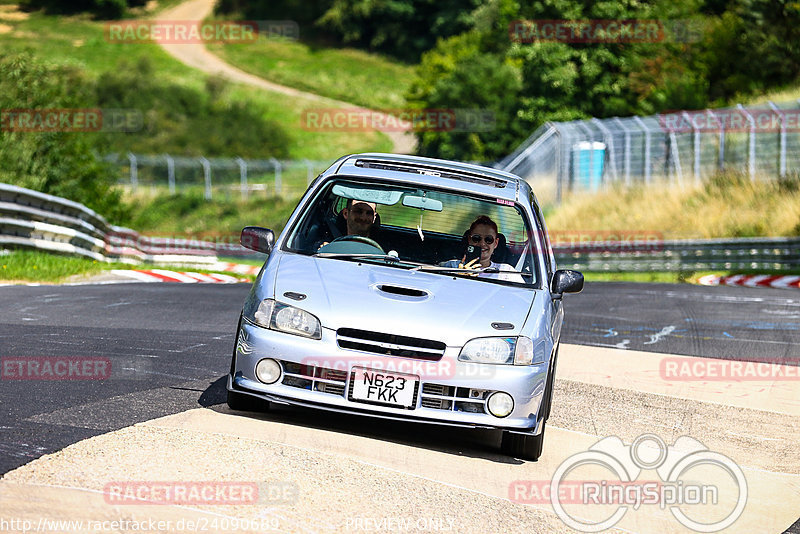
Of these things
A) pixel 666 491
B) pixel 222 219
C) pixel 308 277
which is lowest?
pixel 222 219

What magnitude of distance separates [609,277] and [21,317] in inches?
690

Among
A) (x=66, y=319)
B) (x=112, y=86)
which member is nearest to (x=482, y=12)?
(x=112, y=86)

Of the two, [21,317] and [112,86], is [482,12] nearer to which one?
[112,86]

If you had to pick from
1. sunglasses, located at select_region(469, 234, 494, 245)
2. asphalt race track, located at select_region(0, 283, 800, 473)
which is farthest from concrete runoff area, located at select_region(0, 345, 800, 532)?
Result: sunglasses, located at select_region(469, 234, 494, 245)

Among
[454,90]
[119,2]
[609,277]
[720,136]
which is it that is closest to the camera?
[609,277]

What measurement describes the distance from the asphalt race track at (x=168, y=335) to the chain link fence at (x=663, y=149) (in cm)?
1162

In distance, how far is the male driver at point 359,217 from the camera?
842 centimetres

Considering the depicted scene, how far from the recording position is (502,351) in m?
7.03

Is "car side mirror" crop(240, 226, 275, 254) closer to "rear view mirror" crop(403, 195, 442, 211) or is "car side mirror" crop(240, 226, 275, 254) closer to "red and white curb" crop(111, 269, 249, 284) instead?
"rear view mirror" crop(403, 195, 442, 211)

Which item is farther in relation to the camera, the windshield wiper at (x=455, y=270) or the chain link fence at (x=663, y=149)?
the chain link fence at (x=663, y=149)

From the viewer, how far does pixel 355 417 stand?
7.78m

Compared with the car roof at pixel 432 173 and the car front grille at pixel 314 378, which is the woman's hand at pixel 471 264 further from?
the car front grille at pixel 314 378

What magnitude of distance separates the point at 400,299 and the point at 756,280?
1703 centimetres

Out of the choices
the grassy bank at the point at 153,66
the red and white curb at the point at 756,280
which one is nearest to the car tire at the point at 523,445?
the red and white curb at the point at 756,280
